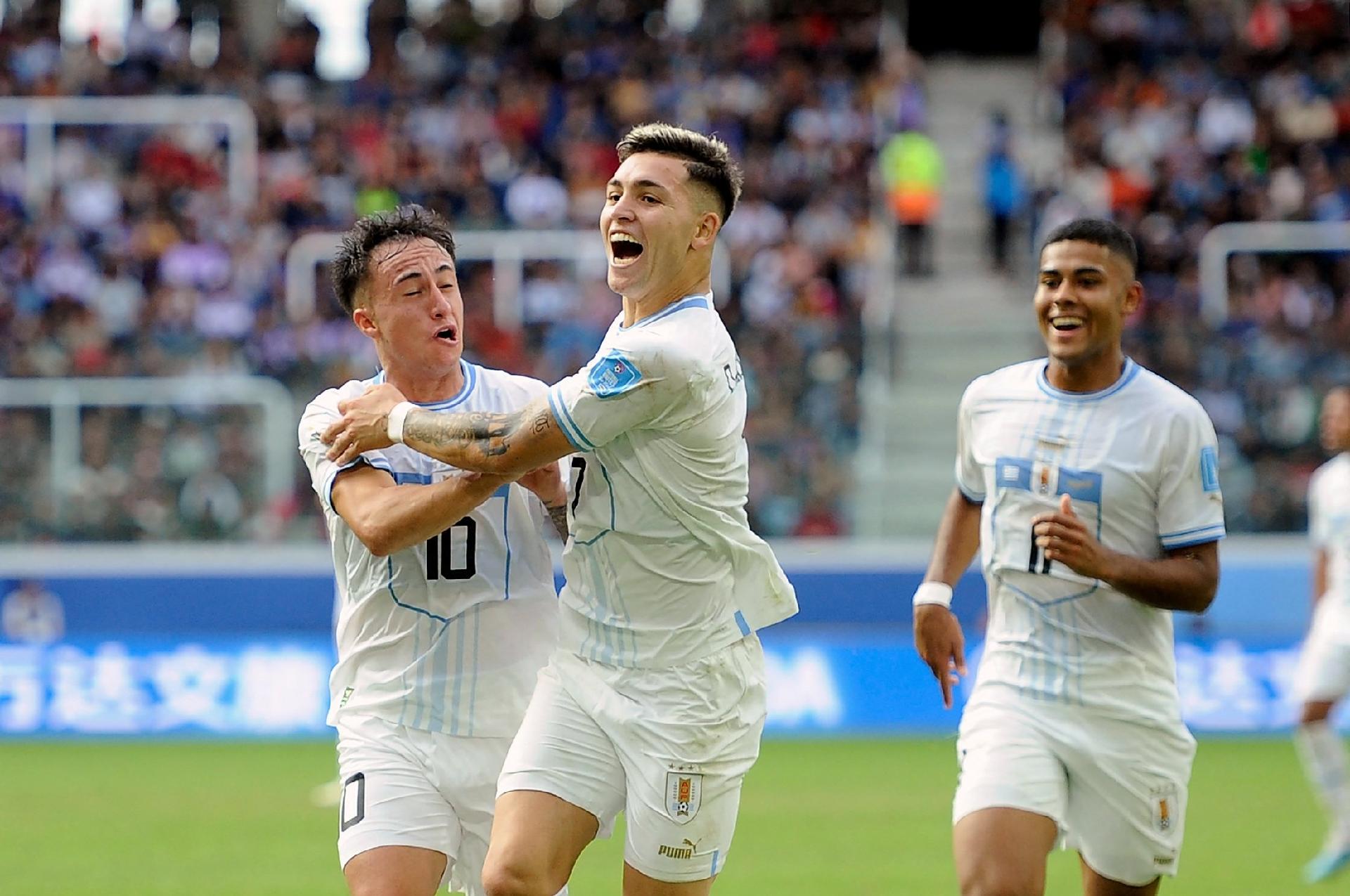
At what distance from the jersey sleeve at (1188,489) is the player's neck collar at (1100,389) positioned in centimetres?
23

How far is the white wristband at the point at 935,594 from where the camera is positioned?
20.1 feet

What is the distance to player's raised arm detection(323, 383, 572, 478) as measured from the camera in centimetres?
493

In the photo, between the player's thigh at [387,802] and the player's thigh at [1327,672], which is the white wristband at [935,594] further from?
the player's thigh at [1327,672]

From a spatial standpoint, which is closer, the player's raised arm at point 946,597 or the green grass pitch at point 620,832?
the player's raised arm at point 946,597

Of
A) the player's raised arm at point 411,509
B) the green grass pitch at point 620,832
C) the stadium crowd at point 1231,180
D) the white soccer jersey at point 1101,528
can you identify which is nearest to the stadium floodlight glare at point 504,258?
the stadium crowd at point 1231,180

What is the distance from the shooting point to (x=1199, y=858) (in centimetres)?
957

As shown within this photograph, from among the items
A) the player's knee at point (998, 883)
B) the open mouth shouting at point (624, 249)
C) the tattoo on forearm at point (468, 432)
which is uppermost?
the open mouth shouting at point (624, 249)

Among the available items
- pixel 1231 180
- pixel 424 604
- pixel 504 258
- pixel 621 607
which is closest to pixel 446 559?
pixel 424 604

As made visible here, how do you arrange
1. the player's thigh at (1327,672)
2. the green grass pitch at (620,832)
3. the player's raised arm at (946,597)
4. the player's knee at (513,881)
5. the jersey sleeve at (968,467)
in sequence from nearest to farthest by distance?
the player's knee at (513,881), the player's raised arm at (946,597), the jersey sleeve at (968,467), the green grass pitch at (620,832), the player's thigh at (1327,672)

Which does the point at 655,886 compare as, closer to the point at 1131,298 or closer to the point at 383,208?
Answer: the point at 1131,298

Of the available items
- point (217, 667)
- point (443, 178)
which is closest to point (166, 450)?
point (217, 667)

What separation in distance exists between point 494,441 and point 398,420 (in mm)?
316

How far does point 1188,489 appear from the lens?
5809mm

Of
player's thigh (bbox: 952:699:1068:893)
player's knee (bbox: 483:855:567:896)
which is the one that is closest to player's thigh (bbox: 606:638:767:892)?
player's knee (bbox: 483:855:567:896)
